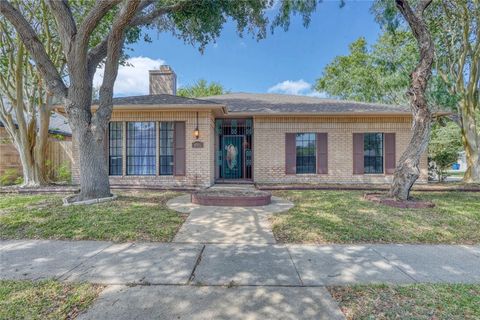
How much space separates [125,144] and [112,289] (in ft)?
27.8

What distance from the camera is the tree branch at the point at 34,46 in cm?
607

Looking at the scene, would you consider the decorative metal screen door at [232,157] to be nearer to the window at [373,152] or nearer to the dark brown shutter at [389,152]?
the window at [373,152]

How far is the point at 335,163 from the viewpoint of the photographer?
1107 cm

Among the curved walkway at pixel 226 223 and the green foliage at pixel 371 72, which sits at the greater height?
the green foliage at pixel 371 72

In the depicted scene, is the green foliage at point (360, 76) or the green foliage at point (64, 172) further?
the green foliage at point (360, 76)

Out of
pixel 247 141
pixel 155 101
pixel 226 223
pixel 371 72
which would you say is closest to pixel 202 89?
pixel 371 72

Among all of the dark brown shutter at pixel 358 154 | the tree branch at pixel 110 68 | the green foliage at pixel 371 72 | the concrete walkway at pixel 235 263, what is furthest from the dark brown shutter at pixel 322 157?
the tree branch at pixel 110 68

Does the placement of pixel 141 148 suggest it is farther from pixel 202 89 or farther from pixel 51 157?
pixel 202 89

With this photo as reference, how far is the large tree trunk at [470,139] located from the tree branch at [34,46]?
15821mm

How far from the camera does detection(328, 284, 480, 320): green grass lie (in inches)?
90.8

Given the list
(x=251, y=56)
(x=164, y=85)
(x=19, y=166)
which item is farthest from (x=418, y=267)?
(x=251, y=56)

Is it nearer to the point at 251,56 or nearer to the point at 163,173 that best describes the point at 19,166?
the point at 163,173

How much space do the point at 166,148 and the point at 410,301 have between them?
9.20 m

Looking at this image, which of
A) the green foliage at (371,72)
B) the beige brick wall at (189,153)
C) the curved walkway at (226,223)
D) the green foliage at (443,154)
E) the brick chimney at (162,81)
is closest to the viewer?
the curved walkway at (226,223)
